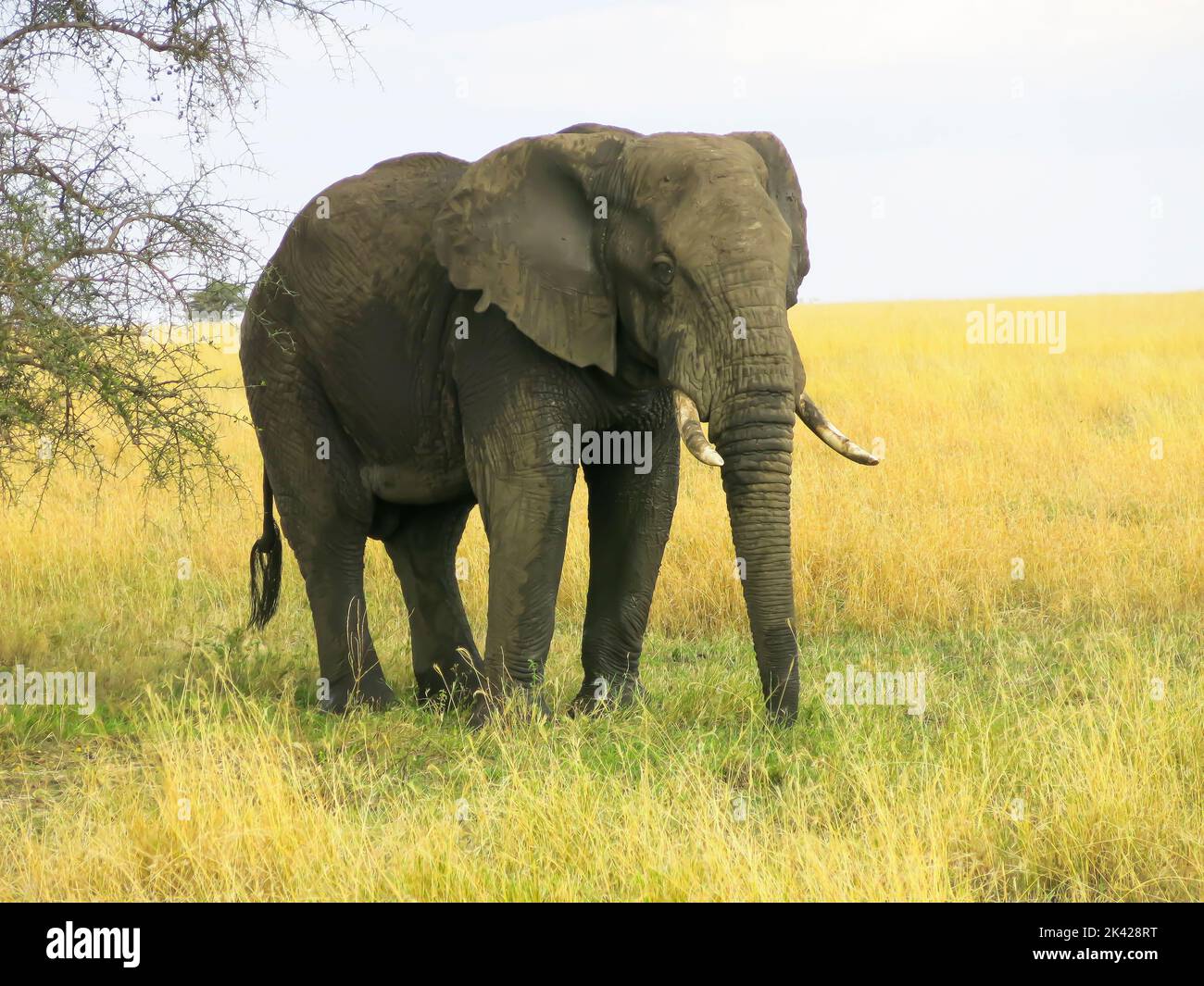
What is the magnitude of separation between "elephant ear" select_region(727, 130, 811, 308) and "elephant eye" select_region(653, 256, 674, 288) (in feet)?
2.36

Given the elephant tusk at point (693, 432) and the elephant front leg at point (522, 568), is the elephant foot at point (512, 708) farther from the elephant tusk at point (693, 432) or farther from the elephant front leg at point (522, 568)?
the elephant tusk at point (693, 432)

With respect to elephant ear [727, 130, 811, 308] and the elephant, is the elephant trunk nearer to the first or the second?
the elephant

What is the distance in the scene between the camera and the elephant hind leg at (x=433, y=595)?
27.7 ft

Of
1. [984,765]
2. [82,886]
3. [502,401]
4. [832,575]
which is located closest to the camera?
[82,886]

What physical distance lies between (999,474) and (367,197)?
7.20 meters

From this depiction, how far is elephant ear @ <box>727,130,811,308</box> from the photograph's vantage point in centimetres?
696

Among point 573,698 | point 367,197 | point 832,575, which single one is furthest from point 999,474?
point 367,197

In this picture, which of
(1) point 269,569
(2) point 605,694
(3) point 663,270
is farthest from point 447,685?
(3) point 663,270

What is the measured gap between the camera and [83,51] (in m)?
7.92

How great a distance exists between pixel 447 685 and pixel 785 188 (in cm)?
334

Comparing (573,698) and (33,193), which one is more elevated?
(33,193)

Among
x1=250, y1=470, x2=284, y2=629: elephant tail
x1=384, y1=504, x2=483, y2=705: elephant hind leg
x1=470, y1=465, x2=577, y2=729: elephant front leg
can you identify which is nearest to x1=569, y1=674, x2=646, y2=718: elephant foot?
x1=470, y1=465, x2=577, y2=729: elephant front leg

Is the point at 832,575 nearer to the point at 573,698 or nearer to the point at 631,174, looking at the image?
the point at 573,698
